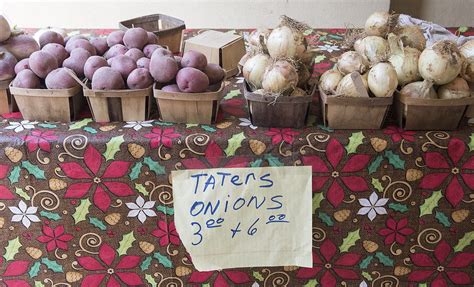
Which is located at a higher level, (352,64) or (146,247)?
(352,64)

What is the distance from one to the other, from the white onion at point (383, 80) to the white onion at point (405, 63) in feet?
0.16

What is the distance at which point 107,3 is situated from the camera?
100 inches

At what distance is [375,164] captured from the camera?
987 millimetres

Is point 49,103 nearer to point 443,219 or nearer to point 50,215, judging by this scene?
point 50,215

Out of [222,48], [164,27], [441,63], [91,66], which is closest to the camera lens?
[441,63]

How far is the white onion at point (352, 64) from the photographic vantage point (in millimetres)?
1006

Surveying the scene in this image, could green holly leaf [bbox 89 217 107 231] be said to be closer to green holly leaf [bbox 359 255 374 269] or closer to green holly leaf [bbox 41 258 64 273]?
green holly leaf [bbox 41 258 64 273]

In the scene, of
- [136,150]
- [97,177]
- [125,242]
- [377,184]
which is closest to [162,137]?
[136,150]

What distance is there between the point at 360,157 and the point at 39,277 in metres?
0.82

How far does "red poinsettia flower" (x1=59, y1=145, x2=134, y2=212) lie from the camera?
0.98 m

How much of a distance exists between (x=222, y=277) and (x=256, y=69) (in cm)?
51

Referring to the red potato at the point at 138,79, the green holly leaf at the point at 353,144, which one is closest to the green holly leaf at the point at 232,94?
the red potato at the point at 138,79

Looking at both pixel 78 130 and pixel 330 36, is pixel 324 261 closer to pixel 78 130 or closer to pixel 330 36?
pixel 78 130

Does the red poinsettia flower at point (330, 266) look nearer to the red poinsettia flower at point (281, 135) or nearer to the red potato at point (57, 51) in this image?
the red poinsettia flower at point (281, 135)
